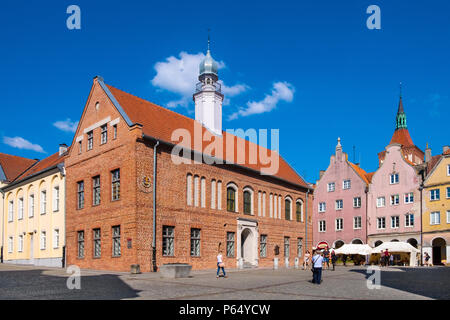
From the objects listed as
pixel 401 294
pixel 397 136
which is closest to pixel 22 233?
pixel 401 294

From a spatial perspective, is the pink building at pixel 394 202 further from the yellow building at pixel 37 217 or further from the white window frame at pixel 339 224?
the yellow building at pixel 37 217

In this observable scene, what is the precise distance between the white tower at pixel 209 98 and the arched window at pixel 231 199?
19.6 ft

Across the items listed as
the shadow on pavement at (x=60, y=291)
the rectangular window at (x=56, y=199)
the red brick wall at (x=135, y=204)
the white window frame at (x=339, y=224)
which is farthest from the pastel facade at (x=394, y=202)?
the shadow on pavement at (x=60, y=291)

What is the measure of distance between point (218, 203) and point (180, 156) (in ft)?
17.4

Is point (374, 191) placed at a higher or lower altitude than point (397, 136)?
lower

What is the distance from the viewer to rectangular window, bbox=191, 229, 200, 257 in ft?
99.6

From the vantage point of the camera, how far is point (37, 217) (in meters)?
36.8

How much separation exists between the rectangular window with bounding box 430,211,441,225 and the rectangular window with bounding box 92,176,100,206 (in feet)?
113

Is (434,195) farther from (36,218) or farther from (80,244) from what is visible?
(36,218)

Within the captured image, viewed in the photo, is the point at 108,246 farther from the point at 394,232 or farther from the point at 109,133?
the point at 394,232

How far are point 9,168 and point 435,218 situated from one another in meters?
43.7

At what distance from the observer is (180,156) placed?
29.8m

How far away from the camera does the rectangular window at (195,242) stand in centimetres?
3034

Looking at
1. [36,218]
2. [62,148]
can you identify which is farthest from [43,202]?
[62,148]
